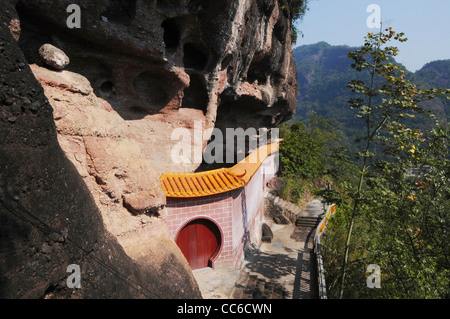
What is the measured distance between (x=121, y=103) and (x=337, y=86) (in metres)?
150

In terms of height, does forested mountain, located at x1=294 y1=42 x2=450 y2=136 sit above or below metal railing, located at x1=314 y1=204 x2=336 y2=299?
above

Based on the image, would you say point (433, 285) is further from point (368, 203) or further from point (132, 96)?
point (132, 96)

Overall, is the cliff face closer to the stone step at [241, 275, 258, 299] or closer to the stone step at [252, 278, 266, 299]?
the stone step at [241, 275, 258, 299]

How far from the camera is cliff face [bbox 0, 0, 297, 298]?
8.93 feet

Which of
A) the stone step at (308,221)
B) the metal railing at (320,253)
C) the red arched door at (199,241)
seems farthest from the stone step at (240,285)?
the stone step at (308,221)

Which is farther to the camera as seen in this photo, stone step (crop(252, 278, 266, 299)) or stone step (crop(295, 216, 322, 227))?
stone step (crop(295, 216, 322, 227))

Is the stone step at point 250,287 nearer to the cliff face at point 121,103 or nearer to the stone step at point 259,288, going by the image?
the stone step at point 259,288

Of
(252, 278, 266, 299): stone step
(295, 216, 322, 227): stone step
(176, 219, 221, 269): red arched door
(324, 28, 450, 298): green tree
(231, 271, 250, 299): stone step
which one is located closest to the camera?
(324, 28, 450, 298): green tree

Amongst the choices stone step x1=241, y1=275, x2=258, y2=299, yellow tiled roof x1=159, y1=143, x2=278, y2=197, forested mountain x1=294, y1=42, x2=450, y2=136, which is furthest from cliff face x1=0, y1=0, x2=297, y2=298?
forested mountain x1=294, y1=42, x2=450, y2=136

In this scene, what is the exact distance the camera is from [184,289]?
15.2 ft

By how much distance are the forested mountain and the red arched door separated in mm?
74515

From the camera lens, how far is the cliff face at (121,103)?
272 cm

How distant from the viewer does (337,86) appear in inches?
5625

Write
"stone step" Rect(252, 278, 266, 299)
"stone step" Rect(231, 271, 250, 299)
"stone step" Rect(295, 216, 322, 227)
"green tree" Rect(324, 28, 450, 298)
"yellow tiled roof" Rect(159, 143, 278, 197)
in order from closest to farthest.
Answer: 1. "green tree" Rect(324, 28, 450, 298)
2. "yellow tiled roof" Rect(159, 143, 278, 197)
3. "stone step" Rect(231, 271, 250, 299)
4. "stone step" Rect(252, 278, 266, 299)
5. "stone step" Rect(295, 216, 322, 227)
